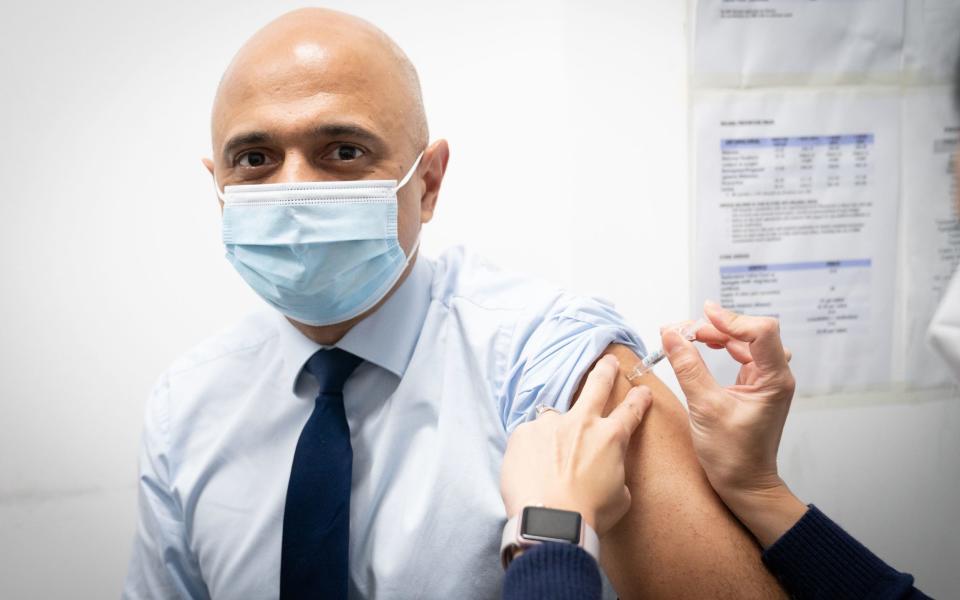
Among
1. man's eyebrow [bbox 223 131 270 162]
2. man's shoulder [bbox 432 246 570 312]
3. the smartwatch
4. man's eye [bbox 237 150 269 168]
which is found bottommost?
the smartwatch

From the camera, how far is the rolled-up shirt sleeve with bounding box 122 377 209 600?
1109 millimetres

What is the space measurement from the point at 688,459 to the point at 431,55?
103 centimetres

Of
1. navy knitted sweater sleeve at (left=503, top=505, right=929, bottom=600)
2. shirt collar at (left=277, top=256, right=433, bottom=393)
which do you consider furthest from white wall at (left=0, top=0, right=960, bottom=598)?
navy knitted sweater sleeve at (left=503, top=505, right=929, bottom=600)

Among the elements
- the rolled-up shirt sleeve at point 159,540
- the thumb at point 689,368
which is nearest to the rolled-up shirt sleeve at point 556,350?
the thumb at point 689,368

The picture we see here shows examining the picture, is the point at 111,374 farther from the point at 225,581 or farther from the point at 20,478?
the point at 225,581

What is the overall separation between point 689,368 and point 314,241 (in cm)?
61

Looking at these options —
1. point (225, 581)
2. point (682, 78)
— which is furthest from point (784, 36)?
point (225, 581)

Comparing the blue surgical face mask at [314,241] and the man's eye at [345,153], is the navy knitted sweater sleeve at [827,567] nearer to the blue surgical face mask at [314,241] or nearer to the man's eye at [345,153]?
the blue surgical face mask at [314,241]

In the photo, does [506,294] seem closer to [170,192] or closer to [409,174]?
[409,174]

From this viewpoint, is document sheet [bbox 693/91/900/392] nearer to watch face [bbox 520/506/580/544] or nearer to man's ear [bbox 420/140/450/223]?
man's ear [bbox 420/140/450/223]

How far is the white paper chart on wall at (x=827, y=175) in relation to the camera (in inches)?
55.6

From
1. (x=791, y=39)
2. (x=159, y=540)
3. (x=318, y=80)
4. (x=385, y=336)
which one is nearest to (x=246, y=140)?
(x=318, y=80)

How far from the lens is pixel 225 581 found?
3.40 ft

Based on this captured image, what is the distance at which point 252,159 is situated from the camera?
103 cm
